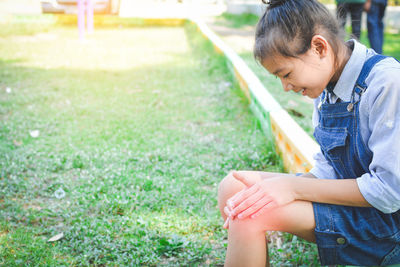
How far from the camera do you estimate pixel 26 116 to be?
4.27m

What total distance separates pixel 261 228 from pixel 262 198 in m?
0.11

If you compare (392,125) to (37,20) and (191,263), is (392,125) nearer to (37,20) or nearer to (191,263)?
(191,263)

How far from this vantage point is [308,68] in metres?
1.67

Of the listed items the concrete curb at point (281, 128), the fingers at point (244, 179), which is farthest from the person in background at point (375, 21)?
the fingers at point (244, 179)

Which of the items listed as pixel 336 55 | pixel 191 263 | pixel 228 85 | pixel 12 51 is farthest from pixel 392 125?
pixel 12 51

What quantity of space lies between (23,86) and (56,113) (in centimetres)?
120

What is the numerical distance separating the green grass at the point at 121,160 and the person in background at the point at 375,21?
6.44ft

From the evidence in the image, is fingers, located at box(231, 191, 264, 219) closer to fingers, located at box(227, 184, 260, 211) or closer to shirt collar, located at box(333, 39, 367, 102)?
fingers, located at box(227, 184, 260, 211)

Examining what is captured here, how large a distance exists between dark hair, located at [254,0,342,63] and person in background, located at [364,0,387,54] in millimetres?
4566

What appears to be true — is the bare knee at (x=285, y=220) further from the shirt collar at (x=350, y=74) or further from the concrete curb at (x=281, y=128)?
the concrete curb at (x=281, y=128)

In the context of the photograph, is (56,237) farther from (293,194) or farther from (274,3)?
(274,3)

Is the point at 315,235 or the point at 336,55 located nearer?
the point at 315,235

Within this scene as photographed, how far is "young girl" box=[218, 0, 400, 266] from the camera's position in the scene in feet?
4.84

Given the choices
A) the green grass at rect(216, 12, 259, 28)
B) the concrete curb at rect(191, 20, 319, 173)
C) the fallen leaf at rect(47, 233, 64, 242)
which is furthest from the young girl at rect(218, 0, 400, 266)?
the green grass at rect(216, 12, 259, 28)
